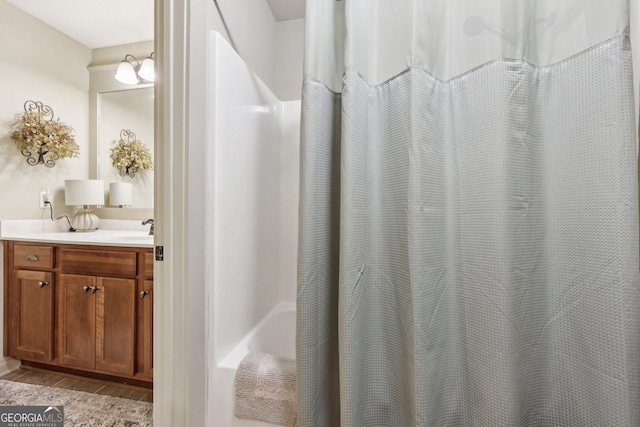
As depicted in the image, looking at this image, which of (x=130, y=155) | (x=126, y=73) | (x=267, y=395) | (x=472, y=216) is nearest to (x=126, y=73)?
(x=126, y=73)

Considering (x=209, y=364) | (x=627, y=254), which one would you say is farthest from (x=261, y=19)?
(x=627, y=254)

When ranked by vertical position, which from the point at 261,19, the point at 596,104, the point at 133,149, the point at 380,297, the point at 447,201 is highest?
the point at 261,19

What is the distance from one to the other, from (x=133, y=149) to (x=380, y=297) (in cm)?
250

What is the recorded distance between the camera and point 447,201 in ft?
3.10

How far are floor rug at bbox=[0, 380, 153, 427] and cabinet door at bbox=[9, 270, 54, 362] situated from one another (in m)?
0.20

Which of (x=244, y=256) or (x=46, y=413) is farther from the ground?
(x=244, y=256)

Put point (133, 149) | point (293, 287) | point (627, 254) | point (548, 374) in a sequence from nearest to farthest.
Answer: point (627, 254) → point (548, 374) → point (293, 287) → point (133, 149)

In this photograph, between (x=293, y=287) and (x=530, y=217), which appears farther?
(x=293, y=287)

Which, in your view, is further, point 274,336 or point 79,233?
point 79,233

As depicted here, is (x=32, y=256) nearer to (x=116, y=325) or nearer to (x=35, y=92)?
(x=116, y=325)

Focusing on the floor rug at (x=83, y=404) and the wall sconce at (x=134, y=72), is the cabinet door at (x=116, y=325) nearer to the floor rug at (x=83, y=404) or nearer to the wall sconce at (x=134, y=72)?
the floor rug at (x=83, y=404)

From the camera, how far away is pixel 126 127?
2.64m

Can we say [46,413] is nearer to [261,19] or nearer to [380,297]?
[380,297]

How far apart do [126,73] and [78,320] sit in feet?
5.97
